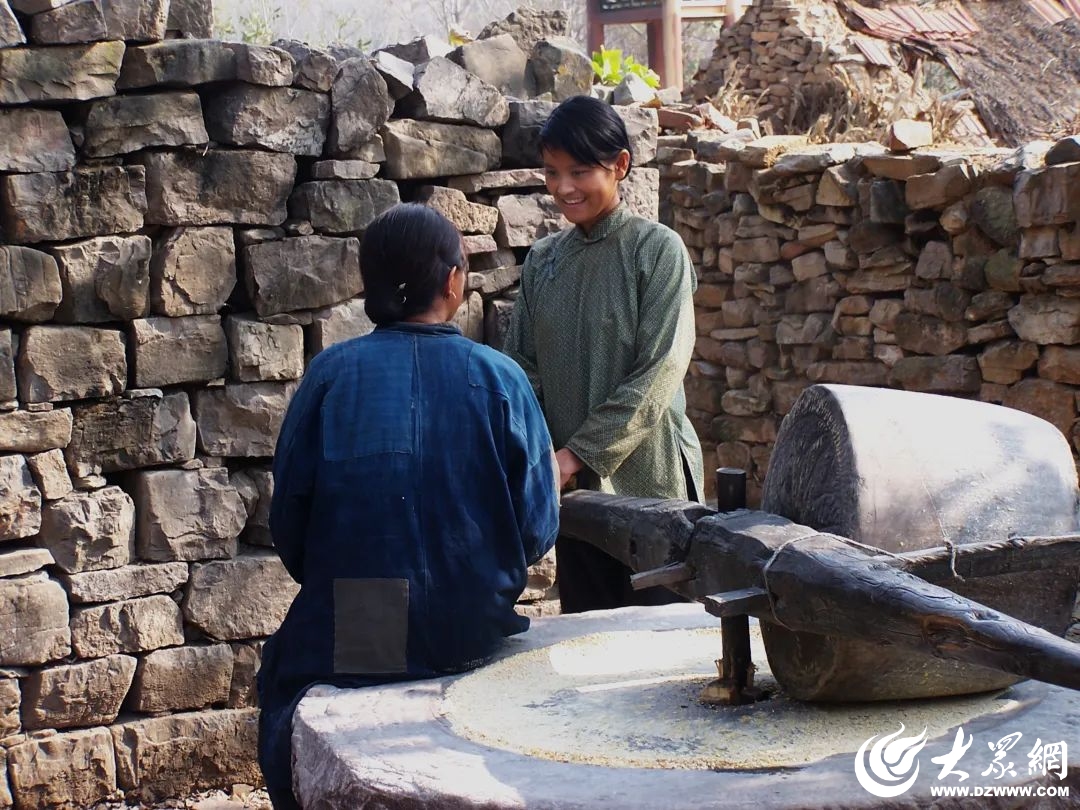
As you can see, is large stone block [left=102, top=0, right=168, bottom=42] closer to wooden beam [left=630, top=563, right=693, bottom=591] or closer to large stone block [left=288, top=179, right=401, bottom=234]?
large stone block [left=288, top=179, right=401, bottom=234]

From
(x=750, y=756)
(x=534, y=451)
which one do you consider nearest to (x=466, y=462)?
(x=534, y=451)

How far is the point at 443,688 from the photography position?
233 centimetres

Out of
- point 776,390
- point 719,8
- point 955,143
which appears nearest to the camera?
point 955,143

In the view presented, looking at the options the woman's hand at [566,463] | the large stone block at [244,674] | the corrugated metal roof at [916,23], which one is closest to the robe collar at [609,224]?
the woman's hand at [566,463]

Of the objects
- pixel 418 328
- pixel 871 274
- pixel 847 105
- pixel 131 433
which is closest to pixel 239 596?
pixel 131 433

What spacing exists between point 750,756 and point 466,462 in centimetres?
73

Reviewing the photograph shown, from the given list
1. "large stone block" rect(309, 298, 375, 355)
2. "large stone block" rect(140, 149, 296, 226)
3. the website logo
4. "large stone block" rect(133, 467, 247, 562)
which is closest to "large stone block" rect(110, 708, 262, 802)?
"large stone block" rect(133, 467, 247, 562)

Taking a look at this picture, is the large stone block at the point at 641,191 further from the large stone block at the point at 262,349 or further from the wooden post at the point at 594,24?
the wooden post at the point at 594,24

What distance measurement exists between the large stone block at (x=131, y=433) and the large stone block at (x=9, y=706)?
0.59 m

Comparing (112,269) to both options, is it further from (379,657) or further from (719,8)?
(719,8)

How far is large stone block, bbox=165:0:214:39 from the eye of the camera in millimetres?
3545

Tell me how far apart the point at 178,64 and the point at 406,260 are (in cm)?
148

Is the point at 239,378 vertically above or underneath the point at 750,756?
above

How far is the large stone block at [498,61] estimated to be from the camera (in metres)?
4.05
